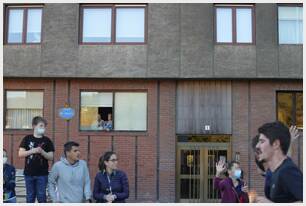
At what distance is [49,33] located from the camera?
1688 cm

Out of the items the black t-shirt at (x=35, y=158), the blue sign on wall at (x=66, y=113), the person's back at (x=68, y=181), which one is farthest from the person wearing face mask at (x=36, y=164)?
the blue sign on wall at (x=66, y=113)

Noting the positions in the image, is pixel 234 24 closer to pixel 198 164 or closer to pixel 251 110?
pixel 251 110

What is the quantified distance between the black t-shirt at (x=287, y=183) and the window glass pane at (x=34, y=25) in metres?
14.7

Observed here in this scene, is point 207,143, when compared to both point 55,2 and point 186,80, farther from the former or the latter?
point 55,2

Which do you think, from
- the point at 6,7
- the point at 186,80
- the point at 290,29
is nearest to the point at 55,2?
the point at 6,7

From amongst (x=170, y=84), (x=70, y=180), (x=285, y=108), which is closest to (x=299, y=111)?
(x=285, y=108)

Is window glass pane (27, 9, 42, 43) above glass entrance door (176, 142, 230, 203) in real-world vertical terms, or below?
above

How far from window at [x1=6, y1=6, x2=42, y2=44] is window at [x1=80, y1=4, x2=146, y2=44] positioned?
5.45 feet

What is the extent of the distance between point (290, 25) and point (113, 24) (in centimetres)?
640

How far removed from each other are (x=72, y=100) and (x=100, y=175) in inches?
399

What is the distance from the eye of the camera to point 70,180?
23.8 ft

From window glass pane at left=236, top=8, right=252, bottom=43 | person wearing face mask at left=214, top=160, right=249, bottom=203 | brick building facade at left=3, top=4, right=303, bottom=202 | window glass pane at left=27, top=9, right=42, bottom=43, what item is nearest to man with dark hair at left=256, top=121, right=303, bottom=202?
person wearing face mask at left=214, top=160, right=249, bottom=203

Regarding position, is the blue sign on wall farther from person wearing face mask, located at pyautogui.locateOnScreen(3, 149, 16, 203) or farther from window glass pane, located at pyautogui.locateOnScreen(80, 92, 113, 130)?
person wearing face mask, located at pyautogui.locateOnScreen(3, 149, 16, 203)

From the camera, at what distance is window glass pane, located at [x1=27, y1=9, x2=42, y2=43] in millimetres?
17203
